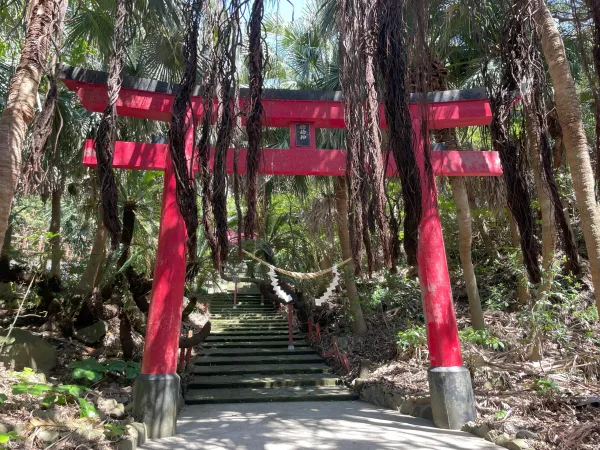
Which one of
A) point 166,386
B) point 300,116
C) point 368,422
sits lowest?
point 368,422

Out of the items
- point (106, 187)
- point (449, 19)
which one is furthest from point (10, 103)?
point (449, 19)

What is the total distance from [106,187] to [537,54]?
12.5 feet

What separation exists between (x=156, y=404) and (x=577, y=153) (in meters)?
4.73

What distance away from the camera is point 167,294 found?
5520mm

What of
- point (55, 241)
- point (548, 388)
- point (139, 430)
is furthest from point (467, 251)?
point (55, 241)

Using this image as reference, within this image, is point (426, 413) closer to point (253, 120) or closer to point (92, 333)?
point (253, 120)

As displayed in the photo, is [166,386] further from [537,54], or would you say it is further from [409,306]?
[409,306]

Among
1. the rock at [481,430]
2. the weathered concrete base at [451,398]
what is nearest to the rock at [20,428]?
the weathered concrete base at [451,398]

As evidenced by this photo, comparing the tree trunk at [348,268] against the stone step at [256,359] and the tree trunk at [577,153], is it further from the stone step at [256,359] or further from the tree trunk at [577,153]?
the tree trunk at [577,153]

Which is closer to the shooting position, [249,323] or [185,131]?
[185,131]

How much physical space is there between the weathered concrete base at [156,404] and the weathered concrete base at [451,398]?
2910 mm

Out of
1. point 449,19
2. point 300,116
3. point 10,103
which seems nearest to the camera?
point 10,103

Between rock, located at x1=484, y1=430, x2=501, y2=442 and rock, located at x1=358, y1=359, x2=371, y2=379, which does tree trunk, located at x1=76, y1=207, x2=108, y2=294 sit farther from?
rock, located at x1=484, y1=430, x2=501, y2=442

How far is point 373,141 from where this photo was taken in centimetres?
369
